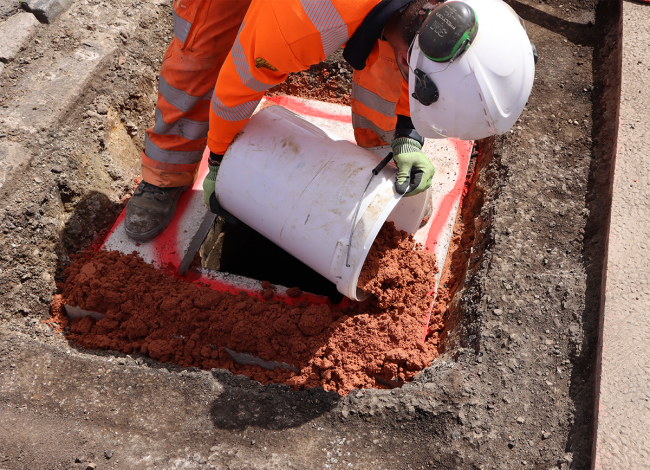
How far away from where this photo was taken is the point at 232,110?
7.72ft

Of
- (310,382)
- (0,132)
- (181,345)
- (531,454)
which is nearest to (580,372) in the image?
(531,454)

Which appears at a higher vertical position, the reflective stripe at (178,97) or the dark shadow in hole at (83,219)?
the reflective stripe at (178,97)

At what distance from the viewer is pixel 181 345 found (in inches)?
109

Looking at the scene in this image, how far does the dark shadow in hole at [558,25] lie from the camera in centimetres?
371

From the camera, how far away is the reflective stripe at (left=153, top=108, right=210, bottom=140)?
9.86 ft

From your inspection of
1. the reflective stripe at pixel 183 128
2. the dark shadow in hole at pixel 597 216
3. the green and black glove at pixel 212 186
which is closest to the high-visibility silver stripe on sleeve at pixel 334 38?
the green and black glove at pixel 212 186

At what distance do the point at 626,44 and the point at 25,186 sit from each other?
167 inches

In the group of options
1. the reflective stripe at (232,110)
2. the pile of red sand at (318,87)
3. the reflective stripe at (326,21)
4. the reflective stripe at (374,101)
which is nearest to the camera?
the reflective stripe at (326,21)

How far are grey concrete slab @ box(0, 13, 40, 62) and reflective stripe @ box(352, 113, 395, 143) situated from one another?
262 centimetres

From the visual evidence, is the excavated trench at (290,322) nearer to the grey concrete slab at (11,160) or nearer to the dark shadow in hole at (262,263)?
the dark shadow in hole at (262,263)

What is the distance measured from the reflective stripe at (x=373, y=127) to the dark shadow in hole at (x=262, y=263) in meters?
1.16

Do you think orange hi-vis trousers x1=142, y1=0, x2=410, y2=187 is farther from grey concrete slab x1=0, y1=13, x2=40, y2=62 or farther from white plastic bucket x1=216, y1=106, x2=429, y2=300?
grey concrete slab x1=0, y1=13, x2=40, y2=62

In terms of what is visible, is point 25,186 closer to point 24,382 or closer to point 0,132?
point 0,132

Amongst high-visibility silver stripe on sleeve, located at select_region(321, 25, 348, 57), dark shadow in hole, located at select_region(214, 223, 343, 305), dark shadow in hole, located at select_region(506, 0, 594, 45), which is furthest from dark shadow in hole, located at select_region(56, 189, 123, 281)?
dark shadow in hole, located at select_region(506, 0, 594, 45)
